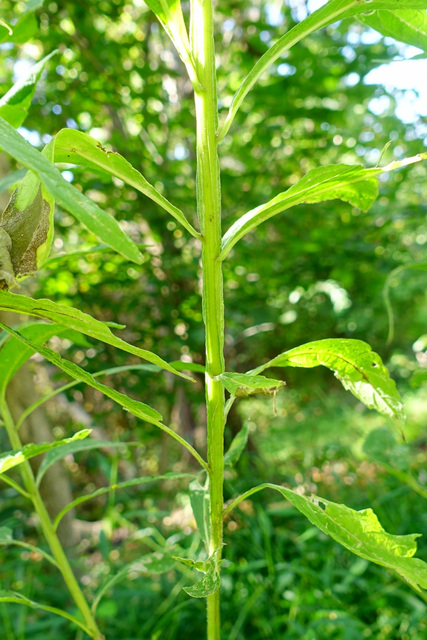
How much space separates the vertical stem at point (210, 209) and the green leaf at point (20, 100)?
0.20 meters

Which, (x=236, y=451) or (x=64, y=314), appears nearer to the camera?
(x=64, y=314)

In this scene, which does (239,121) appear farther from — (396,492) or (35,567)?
(35,567)

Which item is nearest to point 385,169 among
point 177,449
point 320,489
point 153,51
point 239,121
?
point 239,121

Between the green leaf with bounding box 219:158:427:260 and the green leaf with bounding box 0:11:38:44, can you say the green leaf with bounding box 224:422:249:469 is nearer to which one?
the green leaf with bounding box 219:158:427:260

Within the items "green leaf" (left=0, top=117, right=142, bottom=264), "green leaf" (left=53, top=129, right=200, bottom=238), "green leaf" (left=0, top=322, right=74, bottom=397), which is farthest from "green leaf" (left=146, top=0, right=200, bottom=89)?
"green leaf" (left=0, top=322, right=74, bottom=397)

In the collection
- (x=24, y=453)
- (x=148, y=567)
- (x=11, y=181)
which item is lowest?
(x=148, y=567)

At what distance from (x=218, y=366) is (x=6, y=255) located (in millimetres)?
222

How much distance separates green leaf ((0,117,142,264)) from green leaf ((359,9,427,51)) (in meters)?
0.41

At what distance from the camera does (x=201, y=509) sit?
0.60m

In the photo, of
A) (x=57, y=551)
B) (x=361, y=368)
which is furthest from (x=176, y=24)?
(x=57, y=551)

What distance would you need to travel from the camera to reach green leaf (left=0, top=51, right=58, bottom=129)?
0.57 m

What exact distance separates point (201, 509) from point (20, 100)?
0.52 meters

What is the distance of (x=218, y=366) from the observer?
0.50 m

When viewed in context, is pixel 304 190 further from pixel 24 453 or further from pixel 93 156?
pixel 24 453
